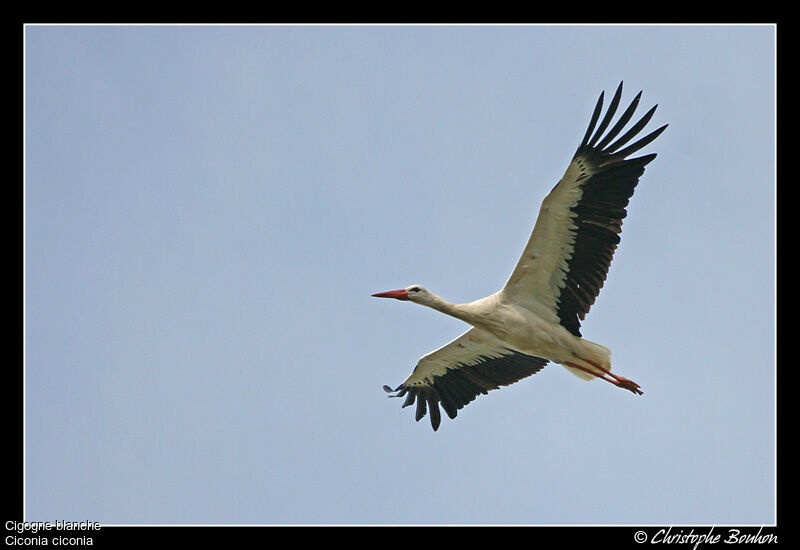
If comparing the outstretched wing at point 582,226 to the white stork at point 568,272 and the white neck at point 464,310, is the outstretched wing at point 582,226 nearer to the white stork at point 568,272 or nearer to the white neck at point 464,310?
the white stork at point 568,272

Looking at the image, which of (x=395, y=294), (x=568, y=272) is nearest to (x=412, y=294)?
(x=395, y=294)

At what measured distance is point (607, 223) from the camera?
1240 cm

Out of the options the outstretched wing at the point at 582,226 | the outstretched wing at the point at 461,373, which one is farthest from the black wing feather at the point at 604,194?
the outstretched wing at the point at 461,373

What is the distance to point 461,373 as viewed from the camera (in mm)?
14234

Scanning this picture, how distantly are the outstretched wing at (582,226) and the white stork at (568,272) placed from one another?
0.01m

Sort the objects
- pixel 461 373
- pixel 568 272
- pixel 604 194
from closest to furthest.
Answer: pixel 604 194
pixel 568 272
pixel 461 373

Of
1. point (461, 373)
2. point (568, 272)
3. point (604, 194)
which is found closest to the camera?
point (604, 194)

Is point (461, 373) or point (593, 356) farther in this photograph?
point (461, 373)

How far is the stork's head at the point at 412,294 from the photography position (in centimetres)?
1309

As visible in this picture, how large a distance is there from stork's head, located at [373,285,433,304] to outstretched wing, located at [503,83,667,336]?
90 centimetres

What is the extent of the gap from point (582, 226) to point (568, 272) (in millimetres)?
592

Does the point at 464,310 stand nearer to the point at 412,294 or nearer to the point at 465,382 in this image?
the point at 412,294
